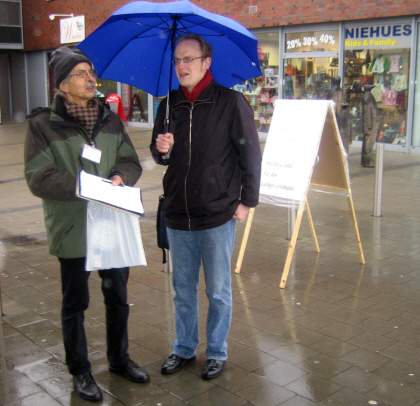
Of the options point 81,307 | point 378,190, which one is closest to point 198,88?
point 81,307

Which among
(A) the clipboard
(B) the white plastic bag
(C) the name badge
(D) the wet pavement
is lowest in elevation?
(D) the wet pavement

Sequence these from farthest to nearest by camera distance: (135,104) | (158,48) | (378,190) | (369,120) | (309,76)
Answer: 1. (135,104)
2. (309,76)
3. (369,120)
4. (378,190)
5. (158,48)

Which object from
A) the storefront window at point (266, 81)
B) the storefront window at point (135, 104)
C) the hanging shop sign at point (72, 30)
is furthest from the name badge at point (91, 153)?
the hanging shop sign at point (72, 30)

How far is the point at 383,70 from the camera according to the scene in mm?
13820

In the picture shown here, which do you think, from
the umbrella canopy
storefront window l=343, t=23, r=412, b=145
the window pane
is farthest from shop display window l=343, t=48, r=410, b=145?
the window pane

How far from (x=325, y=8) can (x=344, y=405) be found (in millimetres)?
12998

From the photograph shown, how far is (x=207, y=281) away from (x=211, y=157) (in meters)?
0.75

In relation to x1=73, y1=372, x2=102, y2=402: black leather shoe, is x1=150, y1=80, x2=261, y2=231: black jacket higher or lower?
higher

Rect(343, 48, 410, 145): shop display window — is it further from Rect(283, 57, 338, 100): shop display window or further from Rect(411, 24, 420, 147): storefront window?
Rect(283, 57, 338, 100): shop display window

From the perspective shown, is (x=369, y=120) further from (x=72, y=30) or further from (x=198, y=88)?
(x=72, y=30)

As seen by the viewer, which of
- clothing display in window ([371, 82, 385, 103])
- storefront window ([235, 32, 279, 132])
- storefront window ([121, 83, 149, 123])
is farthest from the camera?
storefront window ([121, 83, 149, 123])

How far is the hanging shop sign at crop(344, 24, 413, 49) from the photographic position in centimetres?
1323

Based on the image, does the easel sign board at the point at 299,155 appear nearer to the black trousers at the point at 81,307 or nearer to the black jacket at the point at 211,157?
the black jacket at the point at 211,157

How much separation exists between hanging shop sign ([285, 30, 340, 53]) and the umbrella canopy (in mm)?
11849
